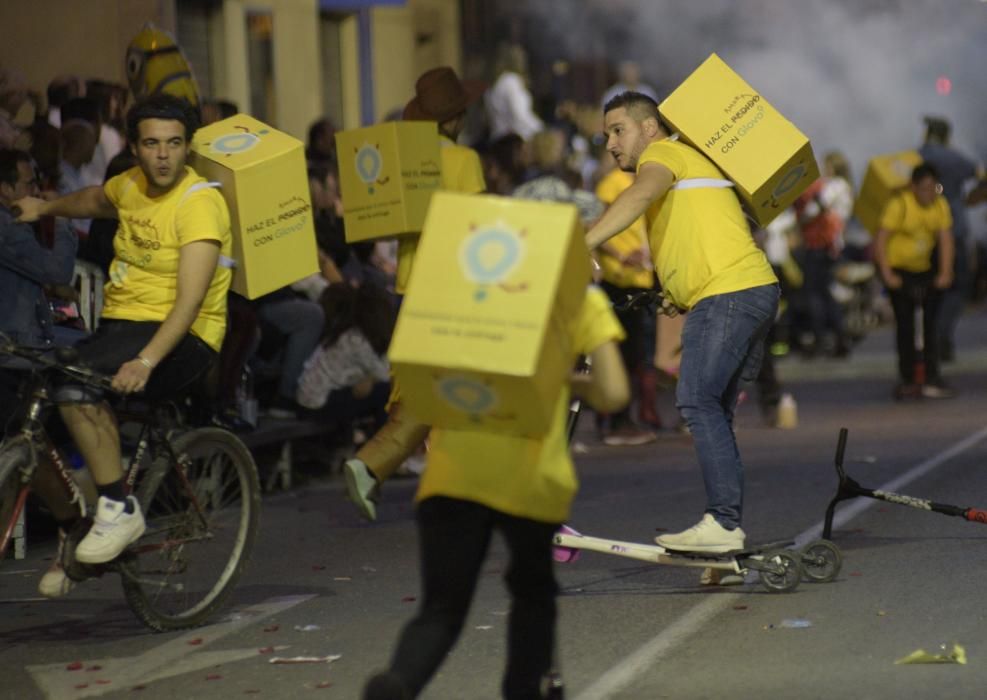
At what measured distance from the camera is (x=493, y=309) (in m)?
5.23

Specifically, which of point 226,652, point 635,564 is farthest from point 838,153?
point 226,652

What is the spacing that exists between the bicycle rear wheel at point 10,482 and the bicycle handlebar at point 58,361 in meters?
0.29

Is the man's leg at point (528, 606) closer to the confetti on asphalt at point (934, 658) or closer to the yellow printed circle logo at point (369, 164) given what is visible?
the confetti on asphalt at point (934, 658)

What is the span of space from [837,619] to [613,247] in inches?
288

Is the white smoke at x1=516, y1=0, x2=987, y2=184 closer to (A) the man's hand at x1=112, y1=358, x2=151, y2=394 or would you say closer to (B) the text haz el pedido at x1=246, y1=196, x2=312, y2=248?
(B) the text haz el pedido at x1=246, y1=196, x2=312, y2=248

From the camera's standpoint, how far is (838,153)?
23750mm

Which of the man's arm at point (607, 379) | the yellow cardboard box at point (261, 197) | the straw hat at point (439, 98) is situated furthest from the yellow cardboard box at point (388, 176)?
the man's arm at point (607, 379)

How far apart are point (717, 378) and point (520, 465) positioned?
3.00m

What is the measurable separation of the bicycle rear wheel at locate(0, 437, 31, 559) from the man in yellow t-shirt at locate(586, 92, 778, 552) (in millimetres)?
2477

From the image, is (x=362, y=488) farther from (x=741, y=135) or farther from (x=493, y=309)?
(x=493, y=309)

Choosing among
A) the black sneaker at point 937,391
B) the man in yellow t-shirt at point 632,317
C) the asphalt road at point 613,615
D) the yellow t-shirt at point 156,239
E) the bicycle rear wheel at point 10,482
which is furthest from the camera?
the black sneaker at point 937,391

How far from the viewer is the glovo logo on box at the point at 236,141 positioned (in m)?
8.63

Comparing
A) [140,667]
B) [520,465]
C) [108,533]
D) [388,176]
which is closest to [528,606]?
[520,465]

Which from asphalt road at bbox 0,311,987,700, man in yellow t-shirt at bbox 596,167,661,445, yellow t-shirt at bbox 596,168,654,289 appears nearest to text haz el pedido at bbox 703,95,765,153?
asphalt road at bbox 0,311,987,700
